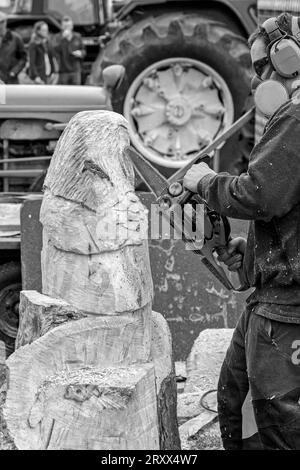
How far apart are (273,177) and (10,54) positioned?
7.03m

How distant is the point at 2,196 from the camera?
22.9ft

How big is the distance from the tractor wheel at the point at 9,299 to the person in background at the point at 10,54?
166 inches

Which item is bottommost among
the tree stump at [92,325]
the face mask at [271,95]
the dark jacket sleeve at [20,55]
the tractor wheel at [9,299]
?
the tractor wheel at [9,299]

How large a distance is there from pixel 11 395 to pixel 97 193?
2.58 ft

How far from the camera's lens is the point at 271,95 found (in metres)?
3.65

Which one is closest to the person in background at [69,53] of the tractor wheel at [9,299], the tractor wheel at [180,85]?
the tractor wheel at [180,85]

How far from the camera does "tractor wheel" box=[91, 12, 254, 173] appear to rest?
873 cm

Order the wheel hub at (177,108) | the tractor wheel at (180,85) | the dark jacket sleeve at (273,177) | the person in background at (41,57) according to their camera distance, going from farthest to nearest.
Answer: the person in background at (41,57), the wheel hub at (177,108), the tractor wheel at (180,85), the dark jacket sleeve at (273,177)

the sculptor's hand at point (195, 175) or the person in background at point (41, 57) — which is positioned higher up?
the person in background at point (41, 57)

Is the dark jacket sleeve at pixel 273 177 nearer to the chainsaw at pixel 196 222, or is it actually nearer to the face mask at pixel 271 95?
the face mask at pixel 271 95

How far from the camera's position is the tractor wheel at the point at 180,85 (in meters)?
8.73

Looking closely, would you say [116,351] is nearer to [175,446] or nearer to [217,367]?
[175,446]

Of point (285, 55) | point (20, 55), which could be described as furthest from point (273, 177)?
point (20, 55)

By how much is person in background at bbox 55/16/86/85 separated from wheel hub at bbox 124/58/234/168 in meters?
1.42
